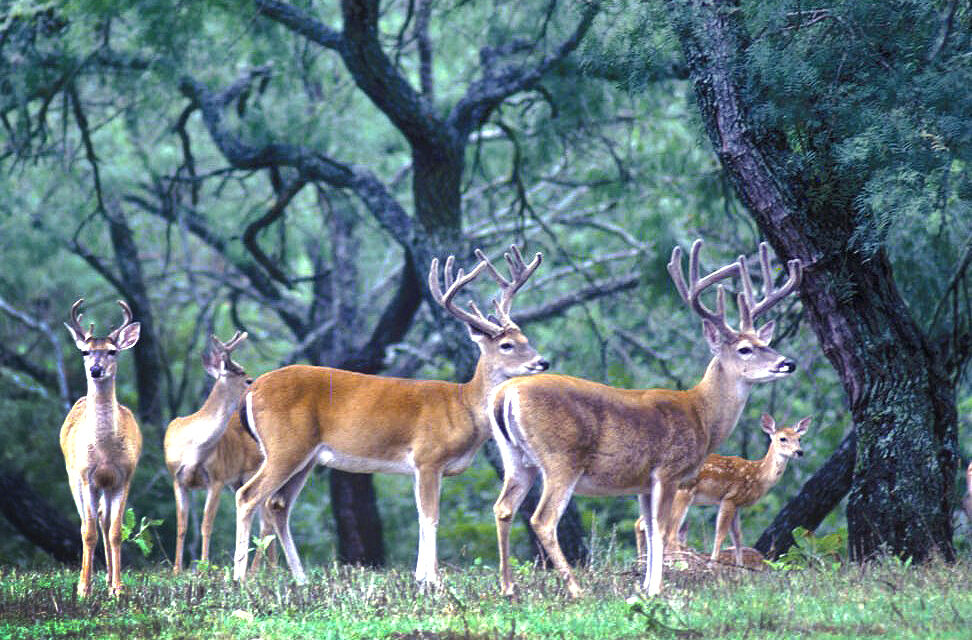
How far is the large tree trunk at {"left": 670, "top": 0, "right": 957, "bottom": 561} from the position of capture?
9.09 meters

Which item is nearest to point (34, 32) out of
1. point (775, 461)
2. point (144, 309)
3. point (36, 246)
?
point (36, 246)

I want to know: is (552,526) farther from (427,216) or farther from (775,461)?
(427,216)

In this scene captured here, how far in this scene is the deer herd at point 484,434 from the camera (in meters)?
7.95

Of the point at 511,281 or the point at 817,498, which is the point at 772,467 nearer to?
the point at 817,498

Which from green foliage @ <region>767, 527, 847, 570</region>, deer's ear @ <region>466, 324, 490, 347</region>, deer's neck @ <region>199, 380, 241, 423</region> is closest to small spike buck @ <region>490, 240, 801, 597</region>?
green foliage @ <region>767, 527, 847, 570</region>

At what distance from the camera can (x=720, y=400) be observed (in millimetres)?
8766

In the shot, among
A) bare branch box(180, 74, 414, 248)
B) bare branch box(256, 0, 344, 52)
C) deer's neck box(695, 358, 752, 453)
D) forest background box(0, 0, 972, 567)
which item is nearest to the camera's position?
deer's neck box(695, 358, 752, 453)

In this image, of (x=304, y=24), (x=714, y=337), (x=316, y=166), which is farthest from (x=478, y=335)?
(x=316, y=166)

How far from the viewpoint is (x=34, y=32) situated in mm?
13125

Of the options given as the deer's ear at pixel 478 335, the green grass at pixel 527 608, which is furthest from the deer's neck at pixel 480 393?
the green grass at pixel 527 608

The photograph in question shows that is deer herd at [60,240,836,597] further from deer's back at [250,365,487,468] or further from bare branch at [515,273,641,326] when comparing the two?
bare branch at [515,273,641,326]

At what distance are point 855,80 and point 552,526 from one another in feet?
11.0

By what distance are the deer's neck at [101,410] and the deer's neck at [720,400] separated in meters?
3.56

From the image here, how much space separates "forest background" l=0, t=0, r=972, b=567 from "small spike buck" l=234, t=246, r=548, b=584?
1.40 meters
